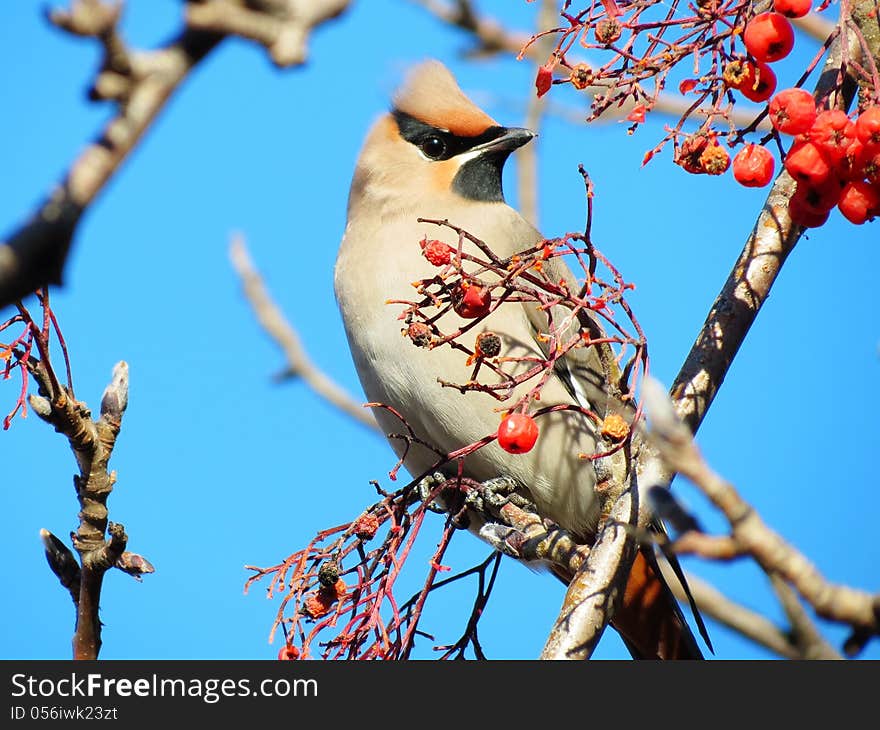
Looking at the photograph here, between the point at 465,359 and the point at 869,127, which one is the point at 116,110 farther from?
the point at 465,359

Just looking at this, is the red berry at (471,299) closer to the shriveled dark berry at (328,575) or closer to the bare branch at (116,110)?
the shriveled dark berry at (328,575)

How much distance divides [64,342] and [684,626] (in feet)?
7.69

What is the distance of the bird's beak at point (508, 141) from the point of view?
14.1 feet

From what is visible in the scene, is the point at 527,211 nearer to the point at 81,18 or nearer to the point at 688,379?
the point at 688,379

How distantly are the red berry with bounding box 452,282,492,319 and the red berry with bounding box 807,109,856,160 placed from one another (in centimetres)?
68

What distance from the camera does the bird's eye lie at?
4.54m

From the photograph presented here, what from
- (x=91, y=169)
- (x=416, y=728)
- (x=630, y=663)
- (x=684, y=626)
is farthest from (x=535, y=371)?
(x=684, y=626)

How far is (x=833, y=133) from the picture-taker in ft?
6.94

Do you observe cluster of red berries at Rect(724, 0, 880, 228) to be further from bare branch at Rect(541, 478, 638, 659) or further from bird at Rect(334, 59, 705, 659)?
bird at Rect(334, 59, 705, 659)

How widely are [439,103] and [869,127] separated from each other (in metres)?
2.65

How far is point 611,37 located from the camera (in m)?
2.39

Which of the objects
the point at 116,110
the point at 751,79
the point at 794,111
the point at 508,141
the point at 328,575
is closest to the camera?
the point at 116,110

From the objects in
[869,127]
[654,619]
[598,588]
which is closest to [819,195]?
[869,127]

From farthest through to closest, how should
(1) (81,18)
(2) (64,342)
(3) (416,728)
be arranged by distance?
(2) (64,342) < (3) (416,728) < (1) (81,18)
